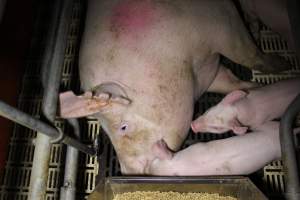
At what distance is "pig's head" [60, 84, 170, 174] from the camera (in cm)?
131

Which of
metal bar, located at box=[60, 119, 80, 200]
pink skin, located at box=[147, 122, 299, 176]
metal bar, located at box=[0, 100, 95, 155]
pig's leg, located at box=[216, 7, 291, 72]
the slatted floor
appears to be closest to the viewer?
metal bar, located at box=[0, 100, 95, 155]

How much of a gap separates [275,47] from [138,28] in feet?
2.96

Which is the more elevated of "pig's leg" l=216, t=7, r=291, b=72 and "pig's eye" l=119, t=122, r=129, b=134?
"pig's leg" l=216, t=7, r=291, b=72

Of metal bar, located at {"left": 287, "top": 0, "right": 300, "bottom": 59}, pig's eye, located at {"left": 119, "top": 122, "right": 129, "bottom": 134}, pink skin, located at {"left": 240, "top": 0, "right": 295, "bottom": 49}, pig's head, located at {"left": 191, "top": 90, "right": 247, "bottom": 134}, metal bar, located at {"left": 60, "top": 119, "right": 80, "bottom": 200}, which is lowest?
metal bar, located at {"left": 60, "top": 119, "right": 80, "bottom": 200}

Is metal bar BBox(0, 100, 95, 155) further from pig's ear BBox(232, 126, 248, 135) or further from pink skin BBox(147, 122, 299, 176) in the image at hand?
pig's ear BBox(232, 126, 248, 135)

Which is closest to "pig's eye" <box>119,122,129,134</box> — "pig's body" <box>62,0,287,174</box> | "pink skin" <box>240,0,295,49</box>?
"pig's body" <box>62,0,287,174</box>

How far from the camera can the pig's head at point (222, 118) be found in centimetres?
149

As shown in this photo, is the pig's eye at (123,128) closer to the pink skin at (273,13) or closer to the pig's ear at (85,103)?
the pig's ear at (85,103)

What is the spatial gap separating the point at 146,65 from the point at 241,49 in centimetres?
51

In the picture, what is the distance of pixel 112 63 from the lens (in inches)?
55.2

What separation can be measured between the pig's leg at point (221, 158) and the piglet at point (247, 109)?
16 cm

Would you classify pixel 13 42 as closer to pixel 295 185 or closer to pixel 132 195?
pixel 132 195

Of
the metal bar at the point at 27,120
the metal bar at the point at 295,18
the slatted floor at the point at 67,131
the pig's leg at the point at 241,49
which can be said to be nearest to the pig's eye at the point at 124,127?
the metal bar at the point at 27,120

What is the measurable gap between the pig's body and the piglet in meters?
0.12
